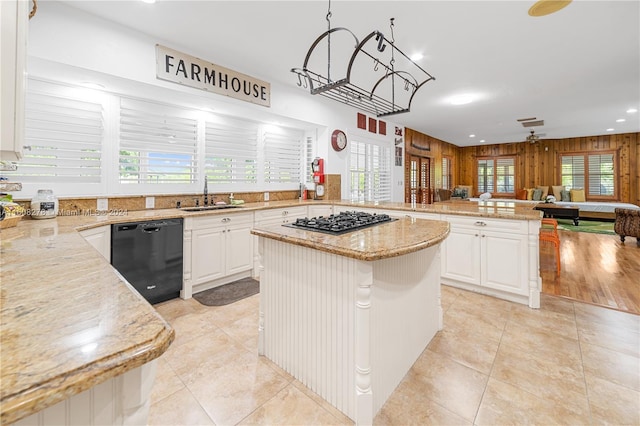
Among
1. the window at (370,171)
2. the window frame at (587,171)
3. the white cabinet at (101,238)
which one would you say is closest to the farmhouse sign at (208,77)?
the white cabinet at (101,238)

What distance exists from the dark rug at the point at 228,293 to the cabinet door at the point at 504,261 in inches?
98.4

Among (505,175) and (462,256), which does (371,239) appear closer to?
(462,256)

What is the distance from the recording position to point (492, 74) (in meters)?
3.99

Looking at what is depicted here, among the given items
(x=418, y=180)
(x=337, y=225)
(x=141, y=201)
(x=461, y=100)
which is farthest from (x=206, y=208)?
(x=418, y=180)

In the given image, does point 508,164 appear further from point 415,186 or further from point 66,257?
point 66,257

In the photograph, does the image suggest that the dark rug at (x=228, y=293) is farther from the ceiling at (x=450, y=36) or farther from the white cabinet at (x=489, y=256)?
the ceiling at (x=450, y=36)

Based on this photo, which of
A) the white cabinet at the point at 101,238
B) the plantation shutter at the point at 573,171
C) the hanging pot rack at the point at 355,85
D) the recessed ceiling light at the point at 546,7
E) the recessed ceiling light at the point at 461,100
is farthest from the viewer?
the plantation shutter at the point at 573,171

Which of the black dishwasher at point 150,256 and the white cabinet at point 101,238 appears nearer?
the white cabinet at point 101,238

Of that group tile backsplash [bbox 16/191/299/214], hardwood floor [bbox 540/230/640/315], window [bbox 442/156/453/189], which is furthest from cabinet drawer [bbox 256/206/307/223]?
window [bbox 442/156/453/189]

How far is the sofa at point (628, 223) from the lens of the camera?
515 centimetres

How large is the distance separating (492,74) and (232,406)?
483 cm

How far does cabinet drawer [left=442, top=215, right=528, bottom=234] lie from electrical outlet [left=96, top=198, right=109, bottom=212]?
3617 mm

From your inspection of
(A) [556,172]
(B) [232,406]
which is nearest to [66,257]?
(B) [232,406]

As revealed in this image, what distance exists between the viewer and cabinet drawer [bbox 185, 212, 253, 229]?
2.98 m
